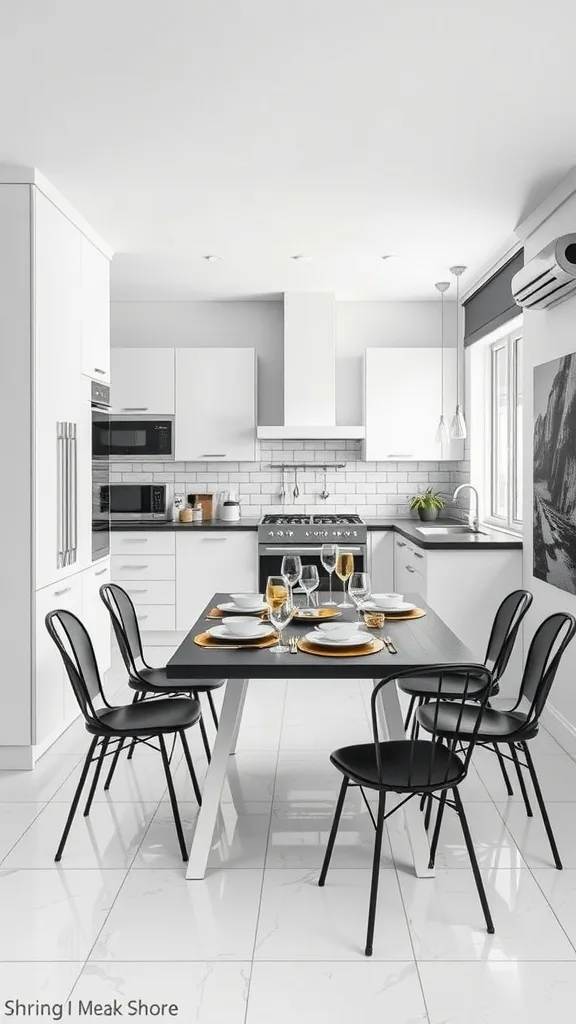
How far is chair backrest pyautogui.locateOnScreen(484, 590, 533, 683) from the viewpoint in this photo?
3.20 meters

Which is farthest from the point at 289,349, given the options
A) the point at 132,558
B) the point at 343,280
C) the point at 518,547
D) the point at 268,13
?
the point at 268,13

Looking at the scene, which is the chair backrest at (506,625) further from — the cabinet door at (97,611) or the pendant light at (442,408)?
the cabinet door at (97,611)

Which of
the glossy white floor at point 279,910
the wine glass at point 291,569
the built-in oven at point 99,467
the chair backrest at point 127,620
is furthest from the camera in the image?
the built-in oven at point 99,467

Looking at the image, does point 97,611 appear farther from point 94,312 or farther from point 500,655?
point 500,655

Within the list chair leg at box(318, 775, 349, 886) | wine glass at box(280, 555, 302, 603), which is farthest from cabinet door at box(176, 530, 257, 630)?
chair leg at box(318, 775, 349, 886)

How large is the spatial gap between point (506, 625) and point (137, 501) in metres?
3.66

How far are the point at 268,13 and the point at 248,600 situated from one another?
2.16m

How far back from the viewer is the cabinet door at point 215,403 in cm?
627

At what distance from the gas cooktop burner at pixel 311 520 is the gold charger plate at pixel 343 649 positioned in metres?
3.24

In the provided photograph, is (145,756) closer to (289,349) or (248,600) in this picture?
(248,600)

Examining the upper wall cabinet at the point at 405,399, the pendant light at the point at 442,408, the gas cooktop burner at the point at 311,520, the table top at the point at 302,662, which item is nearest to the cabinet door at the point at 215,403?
the gas cooktop burner at the point at 311,520

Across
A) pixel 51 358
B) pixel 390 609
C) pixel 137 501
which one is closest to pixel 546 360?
pixel 390 609

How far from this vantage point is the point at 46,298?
3768 millimetres

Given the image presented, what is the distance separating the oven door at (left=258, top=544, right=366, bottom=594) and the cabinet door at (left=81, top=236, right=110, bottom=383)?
1.83 meters
